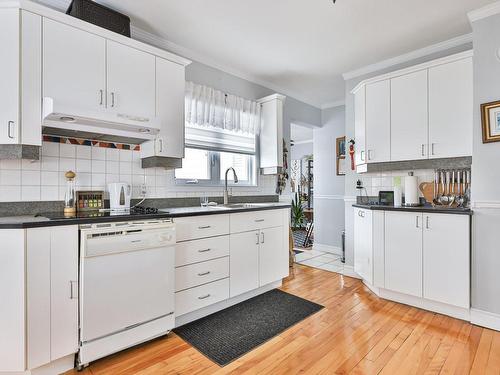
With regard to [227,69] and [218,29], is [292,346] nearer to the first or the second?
[218,29]

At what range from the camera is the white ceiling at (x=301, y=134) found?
271 inches

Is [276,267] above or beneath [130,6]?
beneath

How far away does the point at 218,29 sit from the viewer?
2637 mm

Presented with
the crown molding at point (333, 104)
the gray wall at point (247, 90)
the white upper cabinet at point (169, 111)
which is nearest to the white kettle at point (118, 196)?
the white upper cabinet at point (169, 111)

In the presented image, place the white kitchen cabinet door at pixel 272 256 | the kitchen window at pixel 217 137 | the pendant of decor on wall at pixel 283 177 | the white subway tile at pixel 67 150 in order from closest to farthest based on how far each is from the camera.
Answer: the white subway tile at pixel 67 150
the white kitchen cabinet door at pixel 272 256
the kitchen window at pixel 217 137
the pendant of decor on wall at pixel 283 177

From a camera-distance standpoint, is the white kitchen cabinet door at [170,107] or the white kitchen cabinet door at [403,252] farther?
the white kitchen cabinet door at [403,252]

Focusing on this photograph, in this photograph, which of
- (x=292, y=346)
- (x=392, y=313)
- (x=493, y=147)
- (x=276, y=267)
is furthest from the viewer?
(x=276, y=267)

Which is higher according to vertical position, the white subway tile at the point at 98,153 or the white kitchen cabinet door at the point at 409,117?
the white kitchen cabinet door at the point at 409,117

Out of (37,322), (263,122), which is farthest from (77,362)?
(263,122)

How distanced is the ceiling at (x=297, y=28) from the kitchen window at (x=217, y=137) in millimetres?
452

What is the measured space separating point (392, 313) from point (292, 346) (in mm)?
1119

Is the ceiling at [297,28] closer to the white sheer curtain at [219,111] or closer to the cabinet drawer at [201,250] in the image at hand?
the white sheer curtain at [219,111]

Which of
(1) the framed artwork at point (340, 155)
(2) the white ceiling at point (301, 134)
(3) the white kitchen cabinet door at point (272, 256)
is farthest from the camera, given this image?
(2) the white ceiling at point (301, 134)

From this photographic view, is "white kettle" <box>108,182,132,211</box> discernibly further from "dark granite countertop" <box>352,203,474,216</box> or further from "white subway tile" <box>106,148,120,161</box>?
"dark granite countertop" <box>352,203,474,216</box>
